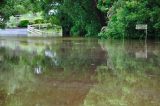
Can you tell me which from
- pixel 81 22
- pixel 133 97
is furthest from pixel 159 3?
pixel 133 97

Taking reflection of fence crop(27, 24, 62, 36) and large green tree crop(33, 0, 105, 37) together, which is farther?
reflection of fence crop(27, 24, 62, 36)

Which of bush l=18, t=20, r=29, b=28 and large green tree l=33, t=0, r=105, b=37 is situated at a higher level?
large green tree l=33, t=0, r=105, b=37

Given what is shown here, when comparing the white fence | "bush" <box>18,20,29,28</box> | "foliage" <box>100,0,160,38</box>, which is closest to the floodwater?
"foliage" <box>100,0,160,38</box>

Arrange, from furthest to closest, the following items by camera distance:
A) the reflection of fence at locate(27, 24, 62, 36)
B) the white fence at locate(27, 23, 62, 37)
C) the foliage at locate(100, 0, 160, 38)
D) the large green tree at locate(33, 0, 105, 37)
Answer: the reflection of fence at locate(27, 24, 62, 36), the white fence at locate(27, 23, 62, 37), the large green tree at locate(33, 0, 105, 37), the foliage at locate(100, 0, 160, 38)

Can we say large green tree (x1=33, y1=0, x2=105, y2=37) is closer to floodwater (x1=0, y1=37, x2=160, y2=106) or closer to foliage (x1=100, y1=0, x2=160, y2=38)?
foliage (x1=100, y1=0, x2=160, y2=38)

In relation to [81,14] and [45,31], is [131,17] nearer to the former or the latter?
[81,14]

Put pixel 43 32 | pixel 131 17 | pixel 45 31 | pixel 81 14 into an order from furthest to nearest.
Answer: pixel 45 31, pixel 43 32, pixel 81 14, pixel 131 17

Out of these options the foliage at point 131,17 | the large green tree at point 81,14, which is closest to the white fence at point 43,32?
the large green tree at point 81,14

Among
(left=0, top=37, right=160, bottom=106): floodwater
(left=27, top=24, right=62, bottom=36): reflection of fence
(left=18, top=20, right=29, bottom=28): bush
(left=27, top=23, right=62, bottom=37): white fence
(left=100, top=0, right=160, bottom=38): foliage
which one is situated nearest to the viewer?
(left=0, top=37, right=160, bottom=106): floodwater

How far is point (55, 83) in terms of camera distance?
41.0 ft

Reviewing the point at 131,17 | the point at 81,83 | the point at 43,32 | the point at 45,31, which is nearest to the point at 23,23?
the point at 45,31

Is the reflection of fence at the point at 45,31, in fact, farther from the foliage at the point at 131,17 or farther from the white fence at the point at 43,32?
the foliage at the point at 131,17

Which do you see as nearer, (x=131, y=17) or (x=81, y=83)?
(x=81, y=83)

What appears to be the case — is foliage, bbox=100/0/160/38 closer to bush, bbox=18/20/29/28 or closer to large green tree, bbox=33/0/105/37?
large green tree, bbox=33/0/105/37
